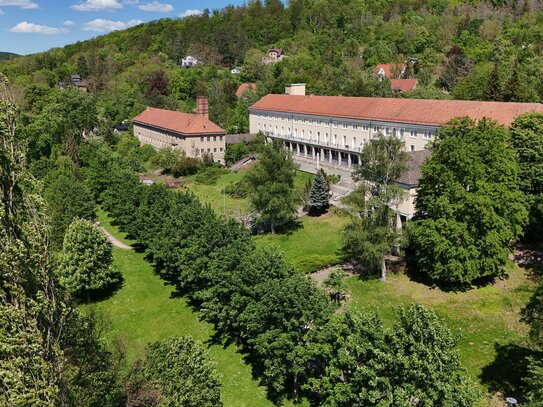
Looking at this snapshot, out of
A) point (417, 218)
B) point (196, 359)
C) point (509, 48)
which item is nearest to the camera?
point (196, 359)

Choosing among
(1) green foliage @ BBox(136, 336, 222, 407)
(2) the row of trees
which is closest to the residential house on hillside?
(2) the row of trees

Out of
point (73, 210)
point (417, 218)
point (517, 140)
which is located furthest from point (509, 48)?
point (73, 210)

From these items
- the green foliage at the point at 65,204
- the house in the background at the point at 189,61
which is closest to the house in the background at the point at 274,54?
the house in the background at the point at 189,61

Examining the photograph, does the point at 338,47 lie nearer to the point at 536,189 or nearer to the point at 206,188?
the point at 206,188

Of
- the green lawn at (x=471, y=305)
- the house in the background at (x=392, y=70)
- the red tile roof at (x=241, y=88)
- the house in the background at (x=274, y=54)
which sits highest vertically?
the house in the background at (x=274, y=54)

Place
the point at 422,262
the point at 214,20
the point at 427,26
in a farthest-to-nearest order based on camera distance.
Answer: the point at 214,20 → the point at 427,26 → the point at 422,262

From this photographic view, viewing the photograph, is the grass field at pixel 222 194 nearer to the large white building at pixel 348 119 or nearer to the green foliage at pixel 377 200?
the large white building at pixel 348 119
